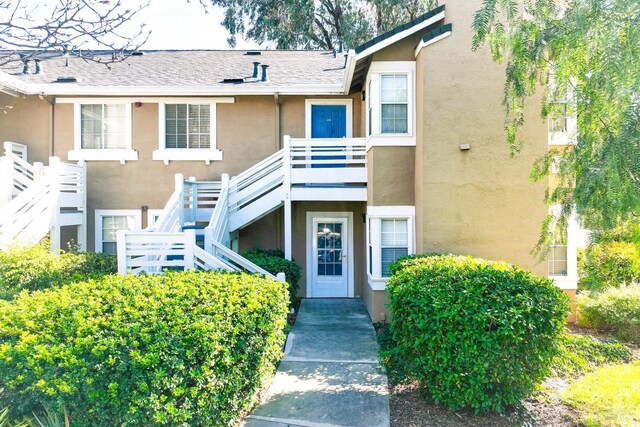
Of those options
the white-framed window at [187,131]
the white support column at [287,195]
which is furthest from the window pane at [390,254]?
the white-framed window at [187,131]

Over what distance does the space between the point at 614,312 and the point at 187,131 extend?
11.2 m

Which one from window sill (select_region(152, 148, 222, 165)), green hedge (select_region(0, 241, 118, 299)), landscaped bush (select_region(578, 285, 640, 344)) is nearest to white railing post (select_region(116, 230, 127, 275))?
green hedge (select_region(0, 241, 118, 299))

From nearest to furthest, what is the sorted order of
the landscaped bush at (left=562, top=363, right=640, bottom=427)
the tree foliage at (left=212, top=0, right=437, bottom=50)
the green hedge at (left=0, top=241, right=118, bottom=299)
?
1. the landscaped bush at (left=562, top=363, right=640, bottom=427)
2. the green hedge at (left=0, top=241, right=118, bottom=299)
3. the tree foliage at (left=212, top=0, right=437, bottom=50)

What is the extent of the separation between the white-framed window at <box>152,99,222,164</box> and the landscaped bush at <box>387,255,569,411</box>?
8.23 meters

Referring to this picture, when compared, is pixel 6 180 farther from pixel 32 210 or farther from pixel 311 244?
pixel 311 244

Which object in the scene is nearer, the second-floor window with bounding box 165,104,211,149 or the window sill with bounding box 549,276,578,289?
the window sill with bounding box 549,276,578,289

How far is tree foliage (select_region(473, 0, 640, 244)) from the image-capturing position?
4.29 meters

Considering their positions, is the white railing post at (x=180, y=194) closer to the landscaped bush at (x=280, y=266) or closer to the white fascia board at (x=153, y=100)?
the landscaped bush at (x=280, y=266)

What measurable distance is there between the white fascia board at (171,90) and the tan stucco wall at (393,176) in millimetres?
2896

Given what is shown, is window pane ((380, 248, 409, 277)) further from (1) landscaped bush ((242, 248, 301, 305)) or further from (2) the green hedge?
(2) the green hedge

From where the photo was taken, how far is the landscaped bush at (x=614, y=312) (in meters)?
7.65

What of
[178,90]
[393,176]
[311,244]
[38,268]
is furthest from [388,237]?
[38,268]

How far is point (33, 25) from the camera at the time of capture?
3.97 meters

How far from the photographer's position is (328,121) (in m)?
11.5
